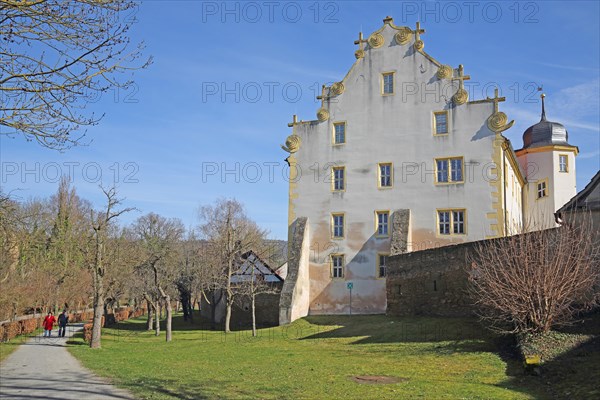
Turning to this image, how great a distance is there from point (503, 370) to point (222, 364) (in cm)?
812

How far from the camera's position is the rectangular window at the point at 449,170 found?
116 feet

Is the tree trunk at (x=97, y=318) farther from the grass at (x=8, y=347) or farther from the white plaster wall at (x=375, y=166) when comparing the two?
the white plaster wall at (x=375, y=166)

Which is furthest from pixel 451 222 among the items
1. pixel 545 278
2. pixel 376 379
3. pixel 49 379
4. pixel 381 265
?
pixel 49 379

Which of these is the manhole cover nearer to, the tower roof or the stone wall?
the stone wall

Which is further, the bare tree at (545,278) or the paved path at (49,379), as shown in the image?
the bare tree at (545,278)

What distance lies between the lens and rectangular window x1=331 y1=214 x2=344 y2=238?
37.8 meters

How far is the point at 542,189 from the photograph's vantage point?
4566 centimetres

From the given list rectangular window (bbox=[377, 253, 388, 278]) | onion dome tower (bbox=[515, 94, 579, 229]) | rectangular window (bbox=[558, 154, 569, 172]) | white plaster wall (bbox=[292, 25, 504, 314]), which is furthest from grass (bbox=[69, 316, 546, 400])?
rectangular window (bbox=[558, 154, 569, 172])

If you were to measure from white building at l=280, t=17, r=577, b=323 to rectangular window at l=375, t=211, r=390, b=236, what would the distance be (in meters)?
0.06

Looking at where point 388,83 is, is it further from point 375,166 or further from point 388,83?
point 375,166

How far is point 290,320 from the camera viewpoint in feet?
115

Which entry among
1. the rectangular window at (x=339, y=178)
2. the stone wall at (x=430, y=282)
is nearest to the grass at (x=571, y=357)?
the stone wall at (x=430, y=282)

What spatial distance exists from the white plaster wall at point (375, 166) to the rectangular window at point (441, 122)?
0.30 meters

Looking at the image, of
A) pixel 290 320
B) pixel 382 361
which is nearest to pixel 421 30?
pixel 290 320
